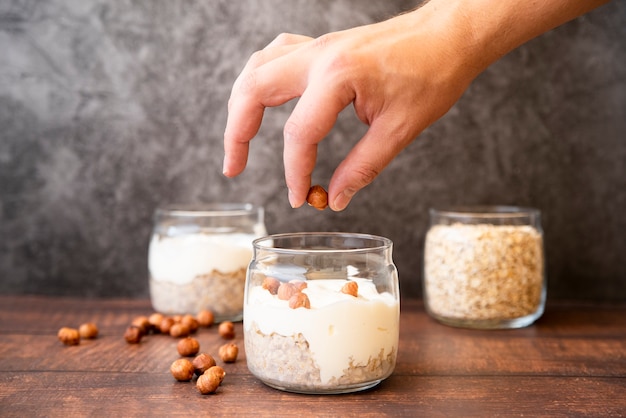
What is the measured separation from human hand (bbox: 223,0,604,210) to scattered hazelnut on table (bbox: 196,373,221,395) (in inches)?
11.0

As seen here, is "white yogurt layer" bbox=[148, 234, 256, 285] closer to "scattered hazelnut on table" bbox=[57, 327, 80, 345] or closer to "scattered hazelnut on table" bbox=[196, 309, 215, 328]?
"scattered hazelnut on table" bbox=[196, 309, 215, 328]

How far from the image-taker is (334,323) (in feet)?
3.37

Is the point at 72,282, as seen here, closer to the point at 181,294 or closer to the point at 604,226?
the point at 181,294

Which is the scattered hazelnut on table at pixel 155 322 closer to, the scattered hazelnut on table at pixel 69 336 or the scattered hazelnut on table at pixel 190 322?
the scattered hazelnut on table at pixel 190 322

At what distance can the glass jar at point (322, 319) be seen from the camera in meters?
1.03

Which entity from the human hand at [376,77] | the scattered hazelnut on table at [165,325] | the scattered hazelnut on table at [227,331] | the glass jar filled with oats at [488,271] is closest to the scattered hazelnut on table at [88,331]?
the scattered hazelnut on table at [165,325]

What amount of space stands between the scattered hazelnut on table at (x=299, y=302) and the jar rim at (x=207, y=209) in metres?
0.56

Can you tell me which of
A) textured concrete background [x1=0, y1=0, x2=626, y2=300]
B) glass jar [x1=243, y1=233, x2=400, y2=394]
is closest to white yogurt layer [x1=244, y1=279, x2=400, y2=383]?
glass jar [x1=243, y1=233, x2=400, y2=394]

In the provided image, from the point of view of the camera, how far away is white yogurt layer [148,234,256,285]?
59.7 inches

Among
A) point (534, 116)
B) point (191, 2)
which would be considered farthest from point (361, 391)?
point (191, 2)

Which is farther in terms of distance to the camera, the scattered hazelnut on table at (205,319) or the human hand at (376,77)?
the scattered hazelnut on table at (205,319)

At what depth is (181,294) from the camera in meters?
1.53

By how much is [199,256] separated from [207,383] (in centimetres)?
50

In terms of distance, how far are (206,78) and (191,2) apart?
18 centimetres
